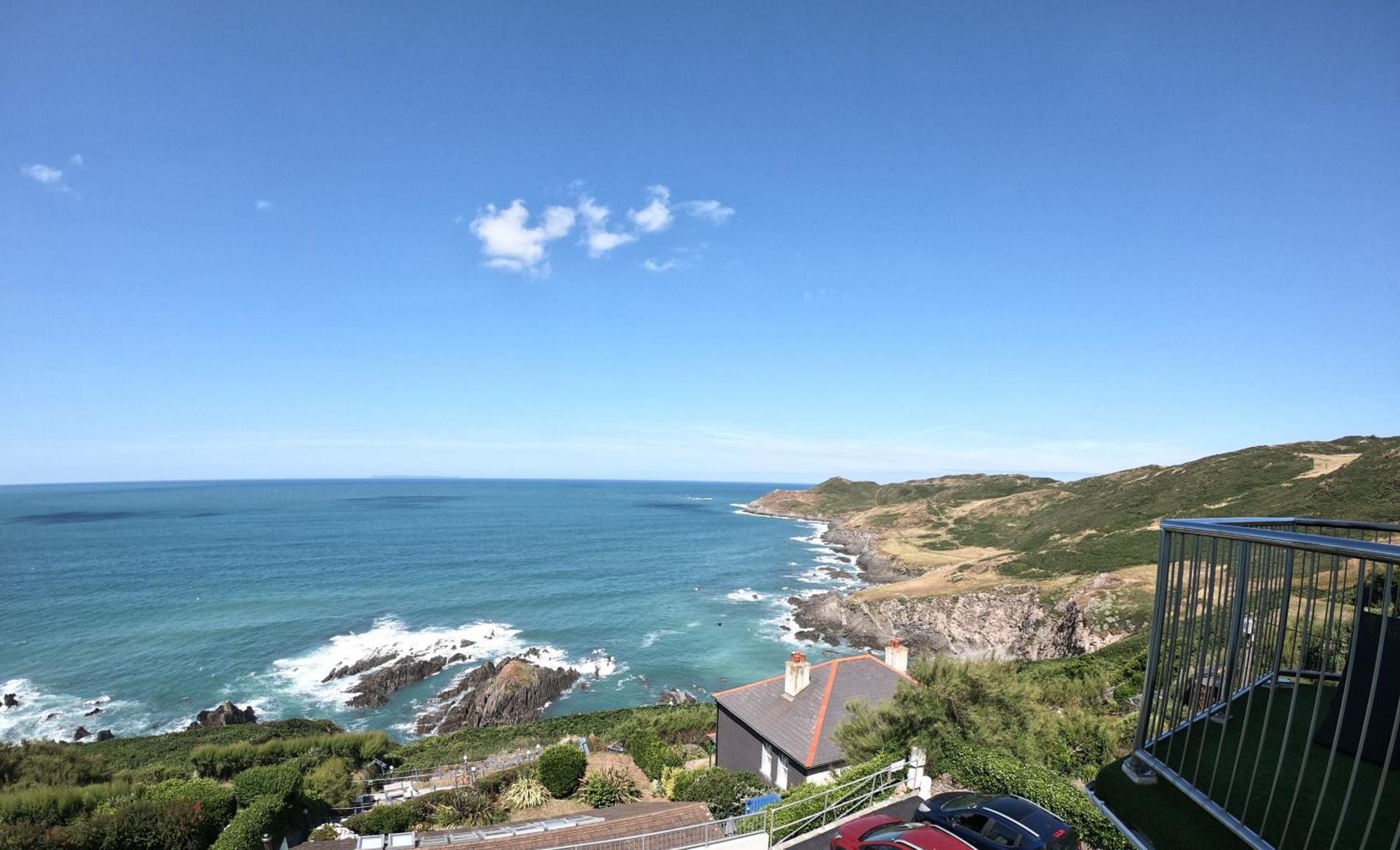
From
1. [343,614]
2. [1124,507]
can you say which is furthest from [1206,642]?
[1124,507]

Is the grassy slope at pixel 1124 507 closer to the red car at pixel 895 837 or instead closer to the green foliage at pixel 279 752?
the red car at pixel 895 837

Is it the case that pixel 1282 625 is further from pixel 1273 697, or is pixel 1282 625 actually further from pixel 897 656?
pixel 897 656

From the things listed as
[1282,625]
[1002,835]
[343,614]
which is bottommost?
[343,614]

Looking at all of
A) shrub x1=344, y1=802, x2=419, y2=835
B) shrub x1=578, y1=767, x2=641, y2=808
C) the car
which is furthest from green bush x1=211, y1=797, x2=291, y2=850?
the car

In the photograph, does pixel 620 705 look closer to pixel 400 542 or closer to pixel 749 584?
pixel 749 584

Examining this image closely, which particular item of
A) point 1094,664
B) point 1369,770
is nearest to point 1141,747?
point 1369,770
